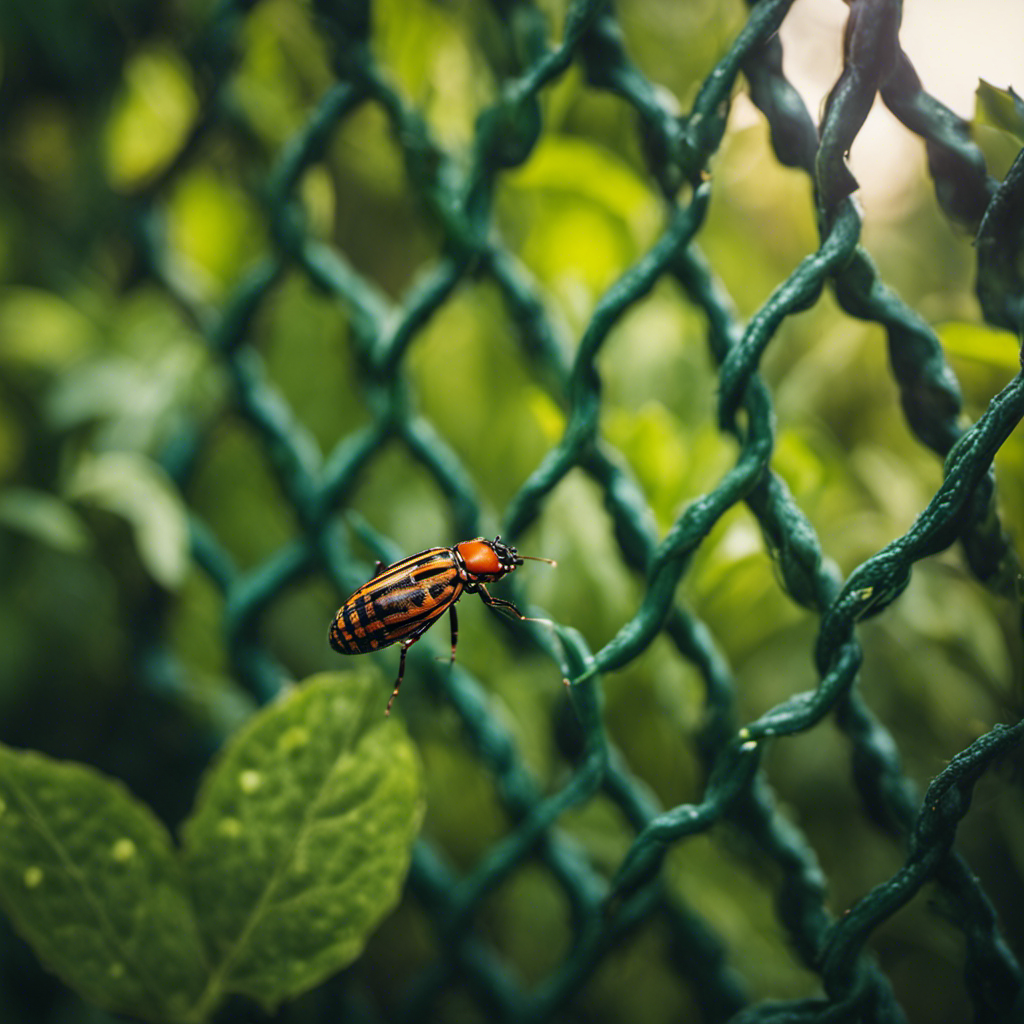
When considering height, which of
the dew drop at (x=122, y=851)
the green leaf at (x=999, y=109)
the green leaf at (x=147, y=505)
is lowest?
the dew drop at (x=122, y=851)

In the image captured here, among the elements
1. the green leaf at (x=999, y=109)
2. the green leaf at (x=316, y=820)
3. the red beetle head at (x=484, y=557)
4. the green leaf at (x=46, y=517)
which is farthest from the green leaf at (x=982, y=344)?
the green leaf at (x=46, y=517)

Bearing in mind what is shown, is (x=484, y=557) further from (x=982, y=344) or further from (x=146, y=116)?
(x=146, y=116)

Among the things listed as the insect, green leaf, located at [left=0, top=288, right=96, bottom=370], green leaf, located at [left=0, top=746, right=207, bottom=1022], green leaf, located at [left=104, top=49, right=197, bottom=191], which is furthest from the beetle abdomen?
green leaf, located at [left=104, top=49, right=197, bottom=191]

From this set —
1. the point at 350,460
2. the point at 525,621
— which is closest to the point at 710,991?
the point at 525,621

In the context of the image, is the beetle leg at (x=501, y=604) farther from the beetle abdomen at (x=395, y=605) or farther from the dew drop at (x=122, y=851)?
the dew drop at (x=122, y=851)

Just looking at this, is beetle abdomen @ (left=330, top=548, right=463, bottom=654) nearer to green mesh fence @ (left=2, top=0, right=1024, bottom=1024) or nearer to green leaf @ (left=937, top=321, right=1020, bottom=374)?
green mesh fence @ (left=2, top=0, right=1024, bottom=1024)

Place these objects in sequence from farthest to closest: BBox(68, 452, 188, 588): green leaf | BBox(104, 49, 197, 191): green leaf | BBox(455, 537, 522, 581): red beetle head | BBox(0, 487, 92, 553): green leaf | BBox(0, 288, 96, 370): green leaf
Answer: BBox(104, 49, 197, 191): green leaf, BBox(0, 288, 96, 370): green leaf, BBox(0, 487, 92, 553): green leaf, BBox(68, 452, 188, 588): green leaf, BBox(455, 537, 522, 581): red beetle head
